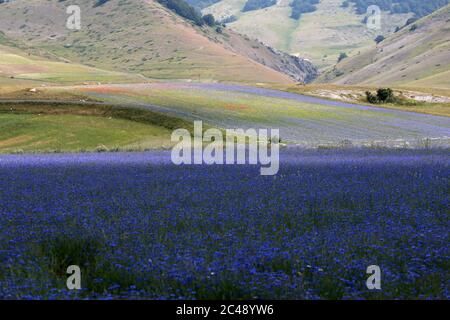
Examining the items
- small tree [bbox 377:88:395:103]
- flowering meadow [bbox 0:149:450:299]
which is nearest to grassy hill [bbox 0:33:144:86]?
small tree [bbox 377:88:395:103]

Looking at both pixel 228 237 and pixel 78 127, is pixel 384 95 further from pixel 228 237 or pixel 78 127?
pixel 228 237

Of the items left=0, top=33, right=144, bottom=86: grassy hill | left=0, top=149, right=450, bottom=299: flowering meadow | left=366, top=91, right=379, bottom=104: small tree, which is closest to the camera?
left=0, top=149, right=450, bottom=299: flowering meadow

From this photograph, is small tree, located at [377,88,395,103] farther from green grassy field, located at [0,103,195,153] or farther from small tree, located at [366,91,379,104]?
green grassy field, located at [0,103,195,153]

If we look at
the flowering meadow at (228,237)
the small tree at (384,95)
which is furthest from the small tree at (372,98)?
the flowering meadow at (228,237)

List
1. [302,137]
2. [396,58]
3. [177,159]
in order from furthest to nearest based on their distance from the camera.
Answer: [396,58] → [302,137] → [177,159]

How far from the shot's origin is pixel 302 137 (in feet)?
126

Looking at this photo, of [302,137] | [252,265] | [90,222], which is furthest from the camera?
[302,137]

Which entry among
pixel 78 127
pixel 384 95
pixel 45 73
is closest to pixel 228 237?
pixel 78 127

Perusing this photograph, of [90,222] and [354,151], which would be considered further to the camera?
[354,151]

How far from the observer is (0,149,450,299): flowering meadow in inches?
249

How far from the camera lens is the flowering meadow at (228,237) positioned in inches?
249

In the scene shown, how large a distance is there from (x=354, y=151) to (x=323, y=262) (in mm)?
19225
